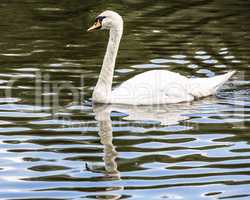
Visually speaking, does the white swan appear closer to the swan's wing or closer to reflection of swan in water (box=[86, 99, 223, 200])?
the swan's wing

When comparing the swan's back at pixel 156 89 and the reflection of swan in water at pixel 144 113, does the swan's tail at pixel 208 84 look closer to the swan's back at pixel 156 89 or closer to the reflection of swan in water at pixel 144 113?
the swan's back at pixel 156 89

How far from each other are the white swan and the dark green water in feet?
0.71

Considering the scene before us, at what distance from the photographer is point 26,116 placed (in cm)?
1334

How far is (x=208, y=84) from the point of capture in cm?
1537

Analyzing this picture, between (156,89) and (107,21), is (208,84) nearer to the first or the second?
(156,89)

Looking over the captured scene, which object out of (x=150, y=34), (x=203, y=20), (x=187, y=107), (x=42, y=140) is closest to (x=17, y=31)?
(x=150, y=34)

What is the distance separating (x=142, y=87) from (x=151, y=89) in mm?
173

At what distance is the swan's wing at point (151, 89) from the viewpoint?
14.3 meters

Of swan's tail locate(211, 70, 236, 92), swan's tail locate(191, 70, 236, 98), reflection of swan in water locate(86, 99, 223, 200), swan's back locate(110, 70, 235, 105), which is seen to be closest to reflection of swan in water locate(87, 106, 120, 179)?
reflection of swan in water locate(86, 99, 223, 200)

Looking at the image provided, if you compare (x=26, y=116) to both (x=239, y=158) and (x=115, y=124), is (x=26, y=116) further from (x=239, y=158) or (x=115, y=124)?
(x=239, y=158)

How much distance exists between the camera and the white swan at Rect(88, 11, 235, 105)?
14.3m

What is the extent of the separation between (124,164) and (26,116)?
2999 mm

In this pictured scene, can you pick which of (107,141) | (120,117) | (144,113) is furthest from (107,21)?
(107,141)

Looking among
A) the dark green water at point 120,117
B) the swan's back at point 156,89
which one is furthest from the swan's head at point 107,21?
the dark green water at point 120,117
